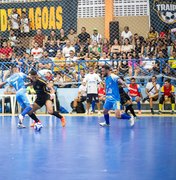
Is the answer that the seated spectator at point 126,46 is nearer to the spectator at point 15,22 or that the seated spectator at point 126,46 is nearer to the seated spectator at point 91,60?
the seated spectator at point 91,60

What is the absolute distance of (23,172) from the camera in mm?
7625

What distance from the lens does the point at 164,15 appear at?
24328 mm

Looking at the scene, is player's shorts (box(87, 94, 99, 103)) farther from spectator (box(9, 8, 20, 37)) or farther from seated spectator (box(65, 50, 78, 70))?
spectator (box(9, 8, 20, 37))

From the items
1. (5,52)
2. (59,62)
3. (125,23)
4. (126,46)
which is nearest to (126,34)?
(126,46)

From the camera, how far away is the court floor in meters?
7.51

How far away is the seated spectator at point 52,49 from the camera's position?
23.2 m

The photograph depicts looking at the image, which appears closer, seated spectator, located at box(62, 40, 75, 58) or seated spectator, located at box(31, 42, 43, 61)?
seated spectator, located at box(62, 40, 75, 58)

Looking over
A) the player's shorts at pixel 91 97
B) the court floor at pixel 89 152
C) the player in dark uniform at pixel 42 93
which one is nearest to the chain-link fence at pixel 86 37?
the player's shorts at pixel 91 97

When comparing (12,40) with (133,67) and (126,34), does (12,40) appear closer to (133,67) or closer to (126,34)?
(126,34)

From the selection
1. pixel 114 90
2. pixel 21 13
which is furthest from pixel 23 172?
pixel 21 13

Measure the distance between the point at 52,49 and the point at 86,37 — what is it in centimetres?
156

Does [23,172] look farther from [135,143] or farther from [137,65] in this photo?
[137,65]

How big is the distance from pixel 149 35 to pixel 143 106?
143 inches

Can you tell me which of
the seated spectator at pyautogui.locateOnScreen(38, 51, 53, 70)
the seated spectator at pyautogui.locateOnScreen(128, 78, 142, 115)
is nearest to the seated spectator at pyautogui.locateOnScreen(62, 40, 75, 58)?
the seated spectator at pyautogui.locateOnScreen(38, 51, 53, 70)
